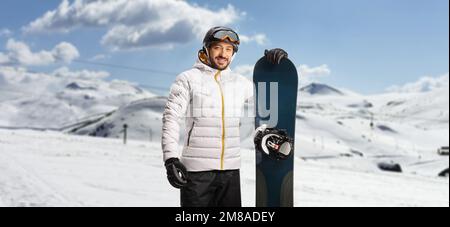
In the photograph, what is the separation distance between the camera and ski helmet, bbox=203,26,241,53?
11.9 feet

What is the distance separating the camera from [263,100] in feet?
12.7

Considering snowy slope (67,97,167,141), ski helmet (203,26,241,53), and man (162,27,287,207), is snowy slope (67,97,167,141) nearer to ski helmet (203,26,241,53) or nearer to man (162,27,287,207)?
man (162,27,287,207)

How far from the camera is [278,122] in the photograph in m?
4.06

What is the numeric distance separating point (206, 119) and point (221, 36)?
2.23ft

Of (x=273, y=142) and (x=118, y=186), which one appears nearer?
(x=273, y=142)

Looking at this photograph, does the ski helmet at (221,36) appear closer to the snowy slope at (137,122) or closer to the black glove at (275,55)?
the black glove at (275,55)

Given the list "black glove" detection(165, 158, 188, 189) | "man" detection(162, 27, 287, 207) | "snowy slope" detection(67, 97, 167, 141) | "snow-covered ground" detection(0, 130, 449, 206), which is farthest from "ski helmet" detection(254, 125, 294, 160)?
"snowy slope" detection(67, 97, 167, 141)

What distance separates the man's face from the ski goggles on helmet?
0.04m

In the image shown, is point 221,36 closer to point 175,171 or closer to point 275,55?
point 275,55

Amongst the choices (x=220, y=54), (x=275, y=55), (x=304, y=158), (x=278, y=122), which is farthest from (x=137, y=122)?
(x=220, y=54)

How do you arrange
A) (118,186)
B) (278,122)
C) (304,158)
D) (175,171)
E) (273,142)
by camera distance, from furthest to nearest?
(304,158) → (118,186) → (278,122) → (273,142) → (175,171)

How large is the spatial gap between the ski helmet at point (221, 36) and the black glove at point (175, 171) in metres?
0.98

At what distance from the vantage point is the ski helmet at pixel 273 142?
3.86 m
